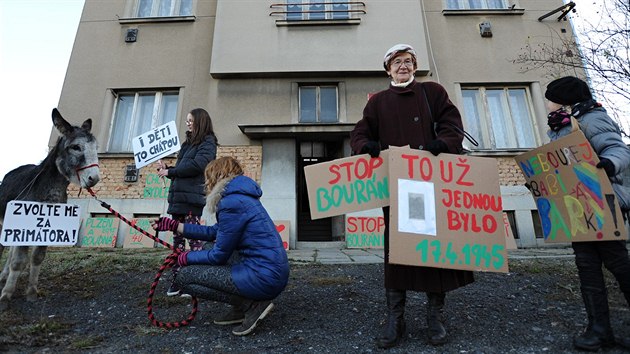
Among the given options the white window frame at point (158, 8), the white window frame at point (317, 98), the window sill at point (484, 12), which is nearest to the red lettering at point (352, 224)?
the white window frame at point (317, 98)

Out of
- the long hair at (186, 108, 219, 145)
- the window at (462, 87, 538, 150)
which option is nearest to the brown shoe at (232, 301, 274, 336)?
the long hair at (186, 108, 219, 145)

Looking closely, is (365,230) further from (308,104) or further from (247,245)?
(247,245)

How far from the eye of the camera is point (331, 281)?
3902 millimetres

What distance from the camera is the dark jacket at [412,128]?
2.29 metres

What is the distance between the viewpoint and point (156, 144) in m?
4.10

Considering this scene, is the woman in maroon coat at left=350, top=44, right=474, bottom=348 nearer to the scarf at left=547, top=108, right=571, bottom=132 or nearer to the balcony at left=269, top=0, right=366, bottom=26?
the scarf at left=547, top=108, right=571, bottom=132

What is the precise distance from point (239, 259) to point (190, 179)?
1427mm

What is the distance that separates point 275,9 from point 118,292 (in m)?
7.61

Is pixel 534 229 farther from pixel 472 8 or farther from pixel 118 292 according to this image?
pixel 118 292

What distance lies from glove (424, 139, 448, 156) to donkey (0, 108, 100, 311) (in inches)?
124

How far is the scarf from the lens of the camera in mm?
2492

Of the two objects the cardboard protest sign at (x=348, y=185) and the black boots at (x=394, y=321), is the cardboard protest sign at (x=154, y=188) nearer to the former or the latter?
the cardboard protest sign at (x=348, y=185)

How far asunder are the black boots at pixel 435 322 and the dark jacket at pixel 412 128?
11cm

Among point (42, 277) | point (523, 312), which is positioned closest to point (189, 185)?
point (42, 277)
